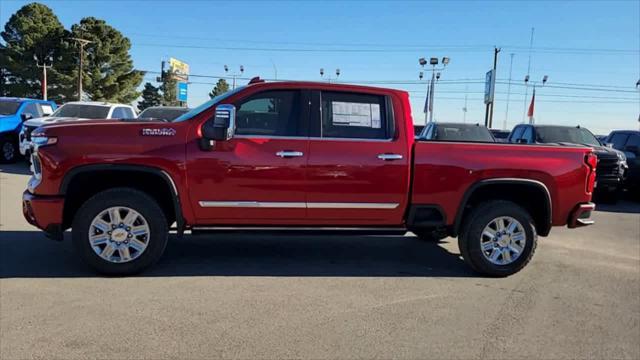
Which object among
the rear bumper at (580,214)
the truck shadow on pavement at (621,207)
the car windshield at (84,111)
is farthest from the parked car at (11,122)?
the truck shadow on pavement at (621,207)

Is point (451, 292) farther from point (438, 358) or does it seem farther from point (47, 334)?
point (47, 334)

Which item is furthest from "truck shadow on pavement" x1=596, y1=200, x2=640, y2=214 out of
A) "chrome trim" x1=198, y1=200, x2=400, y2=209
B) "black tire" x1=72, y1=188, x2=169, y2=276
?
"black tire" x1=72, y1=188, x2=169, y2=276

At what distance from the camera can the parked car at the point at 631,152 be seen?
12203 mm

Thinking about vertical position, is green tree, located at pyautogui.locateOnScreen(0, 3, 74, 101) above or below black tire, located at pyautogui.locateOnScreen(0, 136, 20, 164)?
above

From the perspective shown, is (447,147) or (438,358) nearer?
(438,358)

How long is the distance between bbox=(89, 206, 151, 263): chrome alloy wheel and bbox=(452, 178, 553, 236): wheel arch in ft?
10.9

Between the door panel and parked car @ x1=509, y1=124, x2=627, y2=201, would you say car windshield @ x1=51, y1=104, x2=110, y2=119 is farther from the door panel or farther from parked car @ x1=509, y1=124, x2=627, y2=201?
parked car @ x1=509, y1=124, x2=627, y2=201

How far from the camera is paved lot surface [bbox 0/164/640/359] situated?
3564mm

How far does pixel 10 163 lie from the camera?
14797mm

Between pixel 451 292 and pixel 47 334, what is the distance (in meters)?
3.56

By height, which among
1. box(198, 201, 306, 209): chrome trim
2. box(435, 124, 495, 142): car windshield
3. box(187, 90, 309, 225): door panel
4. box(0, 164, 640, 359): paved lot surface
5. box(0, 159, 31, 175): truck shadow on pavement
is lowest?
box(0, 164, 640, 359): paved lot surface

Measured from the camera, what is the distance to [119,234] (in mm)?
4879

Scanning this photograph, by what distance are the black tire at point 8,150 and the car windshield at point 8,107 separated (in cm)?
80

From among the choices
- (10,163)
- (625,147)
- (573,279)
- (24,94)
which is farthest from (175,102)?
(573,279)
